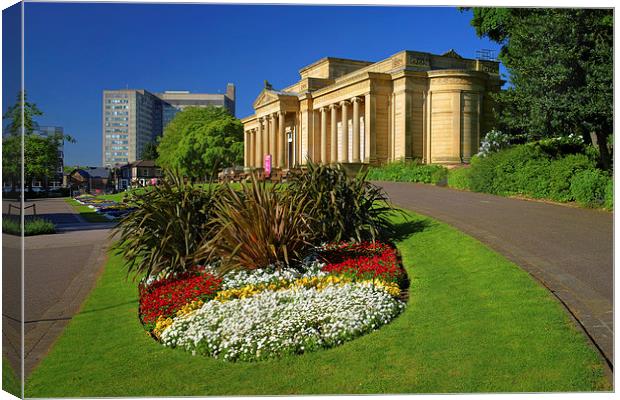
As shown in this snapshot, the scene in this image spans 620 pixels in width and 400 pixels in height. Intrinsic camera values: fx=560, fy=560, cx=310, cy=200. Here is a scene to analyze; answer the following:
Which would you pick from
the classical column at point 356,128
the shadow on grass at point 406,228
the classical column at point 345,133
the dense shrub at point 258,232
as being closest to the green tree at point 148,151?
the dense shrub at point 258,232

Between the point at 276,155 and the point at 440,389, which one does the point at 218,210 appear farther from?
the point at 276,155

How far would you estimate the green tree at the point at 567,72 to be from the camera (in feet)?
37.1

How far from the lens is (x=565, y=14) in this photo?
39.6 ft

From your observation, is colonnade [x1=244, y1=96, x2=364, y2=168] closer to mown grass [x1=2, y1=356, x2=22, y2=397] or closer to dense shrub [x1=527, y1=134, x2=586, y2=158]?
dense shrub [x1=527, y1=134, x2=586, y2=158]

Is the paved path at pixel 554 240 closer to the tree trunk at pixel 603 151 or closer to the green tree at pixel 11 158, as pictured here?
the tree trunk at pixel 603 151

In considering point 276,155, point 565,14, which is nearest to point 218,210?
point 565,14

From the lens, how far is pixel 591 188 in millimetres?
Result: 12453

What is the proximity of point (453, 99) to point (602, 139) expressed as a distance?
17.7 meters

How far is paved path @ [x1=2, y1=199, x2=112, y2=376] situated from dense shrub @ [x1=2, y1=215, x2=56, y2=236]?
8cm

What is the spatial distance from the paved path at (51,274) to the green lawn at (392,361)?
28 centimetres

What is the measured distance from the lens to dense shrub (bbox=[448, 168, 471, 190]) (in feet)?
58.1

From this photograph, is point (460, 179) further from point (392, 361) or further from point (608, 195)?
point (392, 361)

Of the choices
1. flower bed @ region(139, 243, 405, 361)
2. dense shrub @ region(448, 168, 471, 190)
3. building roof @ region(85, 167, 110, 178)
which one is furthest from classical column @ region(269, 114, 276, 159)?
flower bed @ region(139, 243, 405, 361)

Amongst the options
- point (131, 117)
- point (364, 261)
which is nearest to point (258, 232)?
point (364, 261)
